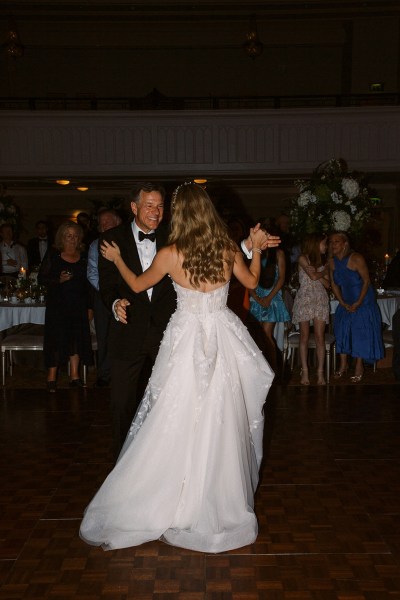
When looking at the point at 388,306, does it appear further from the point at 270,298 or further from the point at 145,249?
the point at 145,249

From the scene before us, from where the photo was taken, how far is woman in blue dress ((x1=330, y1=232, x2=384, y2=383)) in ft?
19.3

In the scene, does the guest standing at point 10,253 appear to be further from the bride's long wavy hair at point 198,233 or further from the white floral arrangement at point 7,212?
the bride's long wavy hair at point 198,233

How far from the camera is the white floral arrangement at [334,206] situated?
270 inches

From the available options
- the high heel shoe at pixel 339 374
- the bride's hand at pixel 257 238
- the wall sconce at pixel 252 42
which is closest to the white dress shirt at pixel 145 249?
the bride's hand at pixel 257 238

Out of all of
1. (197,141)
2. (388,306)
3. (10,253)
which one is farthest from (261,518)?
(197,141)

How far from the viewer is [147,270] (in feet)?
9.41

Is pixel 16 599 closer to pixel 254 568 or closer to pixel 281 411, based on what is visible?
pixel 254 568

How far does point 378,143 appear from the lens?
11438 mm

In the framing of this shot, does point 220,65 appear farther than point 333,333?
Yes

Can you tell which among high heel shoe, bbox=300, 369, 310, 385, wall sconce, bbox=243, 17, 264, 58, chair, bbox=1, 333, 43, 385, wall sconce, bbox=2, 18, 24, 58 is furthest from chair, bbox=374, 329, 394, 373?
wall sconce, bbox=2, 18, 24, 58

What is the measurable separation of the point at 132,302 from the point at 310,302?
2.90 meters

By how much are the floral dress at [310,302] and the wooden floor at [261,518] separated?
999mm

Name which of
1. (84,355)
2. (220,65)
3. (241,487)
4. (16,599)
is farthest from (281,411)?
(220,65)

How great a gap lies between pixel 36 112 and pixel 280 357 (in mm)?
7223
